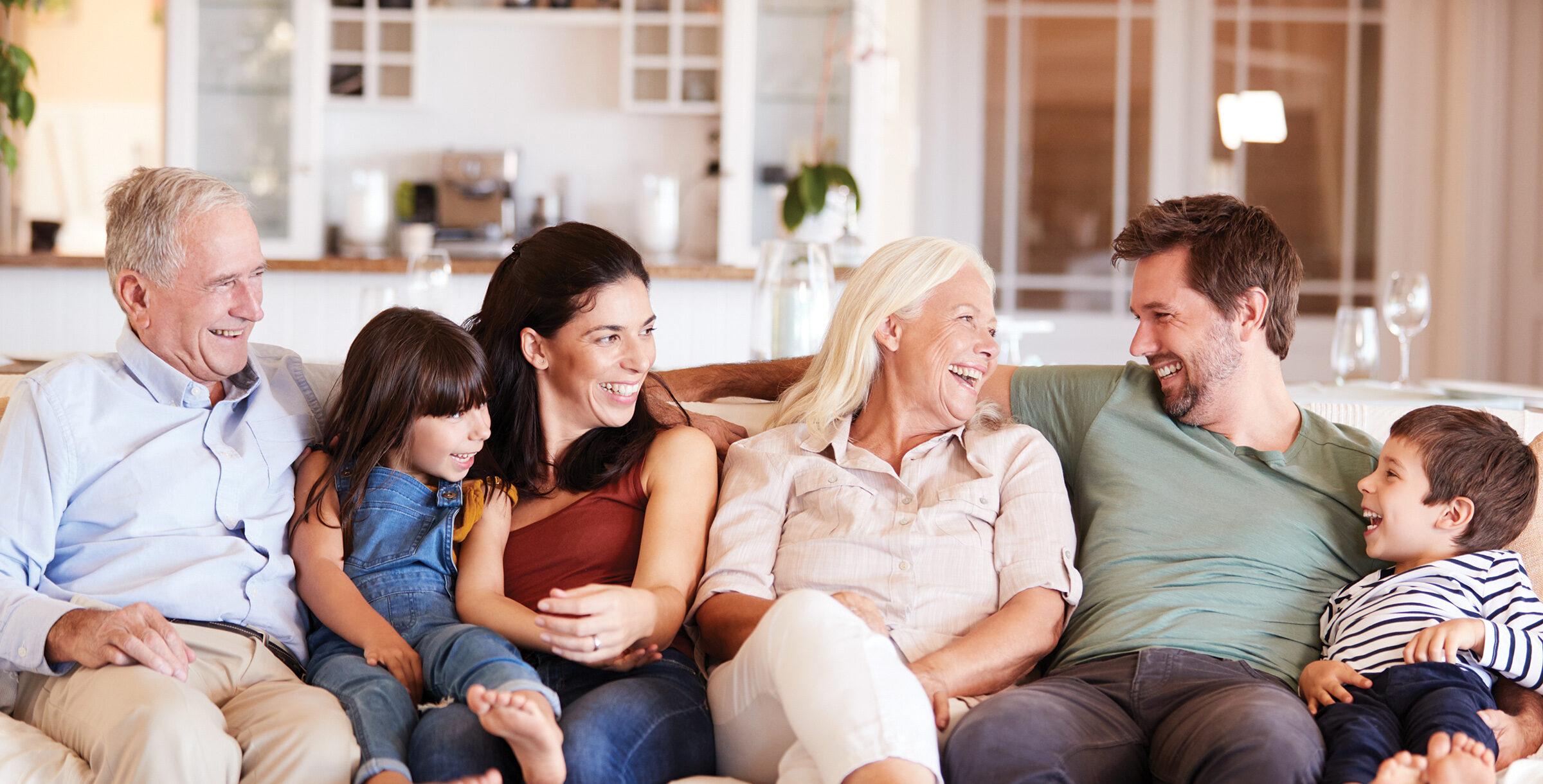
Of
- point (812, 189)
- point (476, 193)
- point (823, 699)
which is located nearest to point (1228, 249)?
point (823, 699)

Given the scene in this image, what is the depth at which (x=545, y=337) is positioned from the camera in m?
1.90

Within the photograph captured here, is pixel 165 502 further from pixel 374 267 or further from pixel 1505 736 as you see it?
pixel 374 267

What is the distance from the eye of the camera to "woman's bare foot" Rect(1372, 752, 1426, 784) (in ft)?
4.52

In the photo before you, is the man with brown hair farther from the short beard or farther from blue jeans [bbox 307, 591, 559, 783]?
blue jeans [bbox 307, 591, 559, 783]

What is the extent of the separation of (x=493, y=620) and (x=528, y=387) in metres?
0.39

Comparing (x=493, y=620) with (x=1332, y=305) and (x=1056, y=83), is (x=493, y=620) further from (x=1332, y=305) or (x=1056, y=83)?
(x=1332, y=305)

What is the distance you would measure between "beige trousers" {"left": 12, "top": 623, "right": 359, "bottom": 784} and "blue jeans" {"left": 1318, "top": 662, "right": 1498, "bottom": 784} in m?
1.10

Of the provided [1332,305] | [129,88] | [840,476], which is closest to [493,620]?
[840,476]

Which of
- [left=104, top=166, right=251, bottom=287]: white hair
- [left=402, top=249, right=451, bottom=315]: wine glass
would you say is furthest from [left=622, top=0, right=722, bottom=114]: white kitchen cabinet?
[left=104, top=166, right=251, bottom=287]: white hair

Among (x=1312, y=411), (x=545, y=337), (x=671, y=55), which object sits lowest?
(x=1312, y=411)

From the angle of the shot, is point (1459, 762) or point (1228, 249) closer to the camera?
point (1459, 762)

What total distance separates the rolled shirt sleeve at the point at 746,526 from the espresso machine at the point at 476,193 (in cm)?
358

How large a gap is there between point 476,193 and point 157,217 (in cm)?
365

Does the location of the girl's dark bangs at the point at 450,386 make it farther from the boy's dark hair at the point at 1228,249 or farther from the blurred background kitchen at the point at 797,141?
the blurred background kitchen at the point at 797,141
